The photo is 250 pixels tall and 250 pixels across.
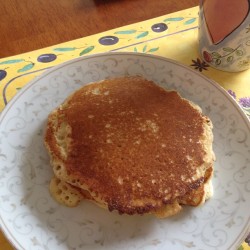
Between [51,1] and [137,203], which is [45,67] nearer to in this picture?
[51,1]

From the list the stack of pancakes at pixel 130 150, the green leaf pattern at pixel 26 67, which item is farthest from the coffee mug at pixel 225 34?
the green leaf pattern at pixel 26 67

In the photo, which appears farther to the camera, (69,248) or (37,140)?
(37,140)

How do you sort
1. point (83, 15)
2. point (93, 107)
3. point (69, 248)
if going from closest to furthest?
point (69, 248), point (93, 107), point (83, 15)

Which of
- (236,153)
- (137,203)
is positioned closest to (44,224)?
(137,203)

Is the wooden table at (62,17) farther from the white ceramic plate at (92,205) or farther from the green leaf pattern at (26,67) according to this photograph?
the white ceramic plate at (92,205)

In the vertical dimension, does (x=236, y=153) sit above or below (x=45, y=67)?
below

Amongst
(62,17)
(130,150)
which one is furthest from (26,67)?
(130,150)

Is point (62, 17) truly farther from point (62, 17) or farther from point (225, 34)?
point (225, 34)
